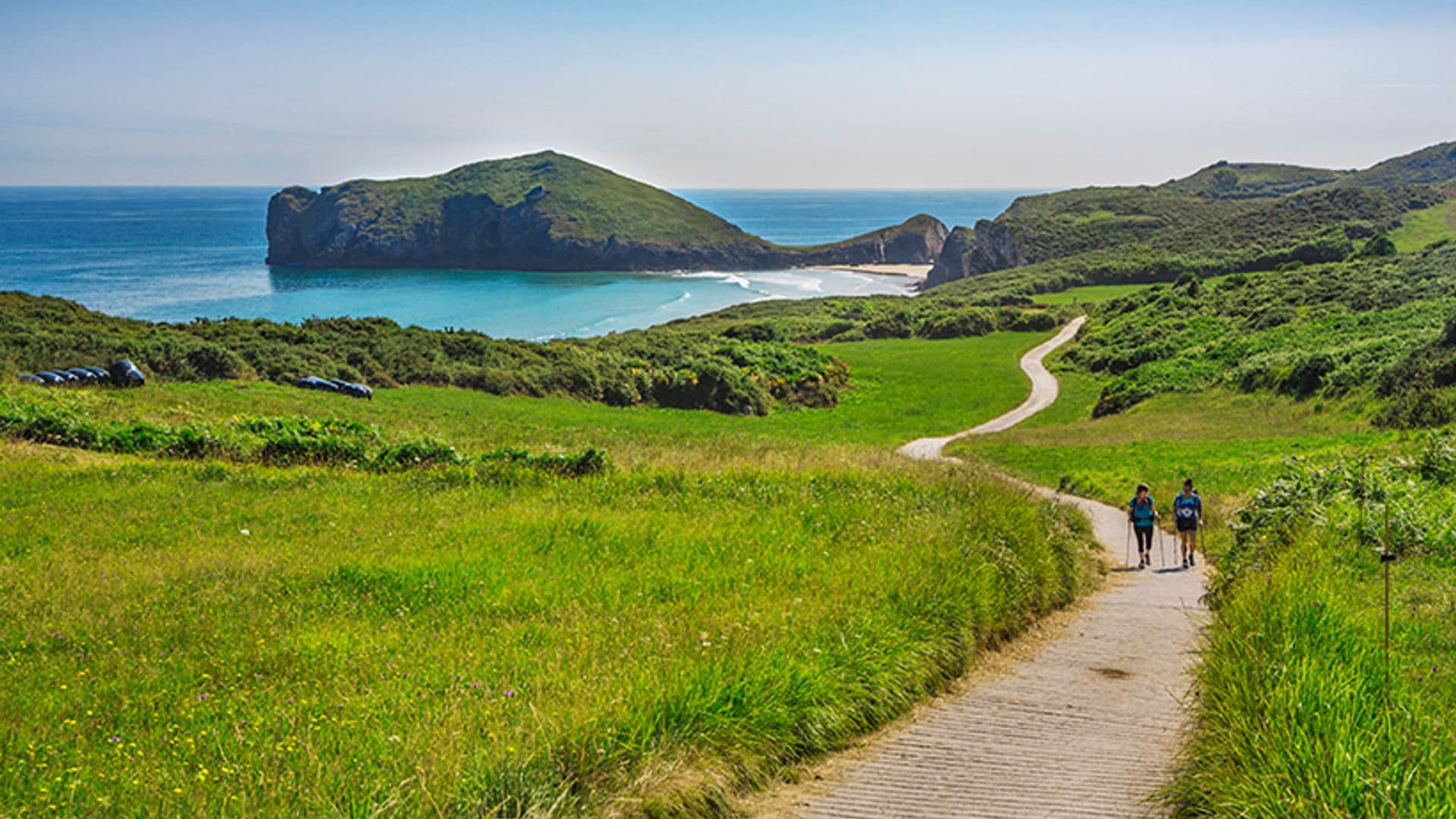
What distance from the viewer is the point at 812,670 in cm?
691

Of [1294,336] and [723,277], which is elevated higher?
[723,277]

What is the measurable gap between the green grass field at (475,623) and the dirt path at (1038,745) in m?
0.35

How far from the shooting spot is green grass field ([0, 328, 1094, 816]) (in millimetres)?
5188

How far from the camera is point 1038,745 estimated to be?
665 cm

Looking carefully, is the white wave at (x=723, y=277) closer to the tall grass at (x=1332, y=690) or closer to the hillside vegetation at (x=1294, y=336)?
the hillside vegetation at (x=1294, y=336)

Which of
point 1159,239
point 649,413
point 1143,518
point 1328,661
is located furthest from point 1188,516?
point 1159,239

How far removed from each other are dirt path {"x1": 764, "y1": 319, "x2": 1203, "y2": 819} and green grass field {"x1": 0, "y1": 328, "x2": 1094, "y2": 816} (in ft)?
1.15

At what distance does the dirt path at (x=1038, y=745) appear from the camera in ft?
18.8

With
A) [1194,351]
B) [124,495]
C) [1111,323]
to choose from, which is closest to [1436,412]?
[124,495]

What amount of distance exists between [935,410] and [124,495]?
140 feet

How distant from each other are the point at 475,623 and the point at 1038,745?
170 inches

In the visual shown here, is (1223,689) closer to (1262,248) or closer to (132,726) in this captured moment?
(132,726)

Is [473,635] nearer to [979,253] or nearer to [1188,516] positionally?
[1188,516]

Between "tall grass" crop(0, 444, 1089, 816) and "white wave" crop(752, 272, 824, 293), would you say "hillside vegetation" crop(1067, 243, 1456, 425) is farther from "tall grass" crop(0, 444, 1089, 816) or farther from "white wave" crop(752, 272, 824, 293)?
"white wave" crop(752, 272, 824, 293)
